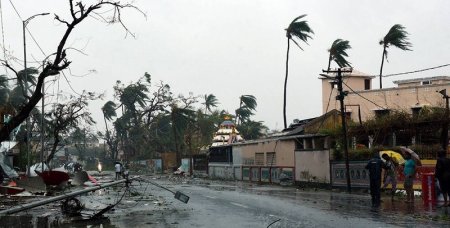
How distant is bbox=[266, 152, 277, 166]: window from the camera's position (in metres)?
43.5

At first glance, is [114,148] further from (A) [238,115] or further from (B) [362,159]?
(B) [362,159]

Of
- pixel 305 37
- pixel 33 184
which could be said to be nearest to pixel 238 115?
pixel 305 37

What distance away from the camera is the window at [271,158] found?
1714 inches

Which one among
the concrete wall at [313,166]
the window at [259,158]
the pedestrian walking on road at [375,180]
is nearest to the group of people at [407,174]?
the pedestrian walking on road at [375,180]

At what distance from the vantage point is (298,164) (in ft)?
124

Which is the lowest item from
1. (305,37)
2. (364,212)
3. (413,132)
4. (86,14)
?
(364,212)

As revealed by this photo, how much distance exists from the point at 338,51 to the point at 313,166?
106ft

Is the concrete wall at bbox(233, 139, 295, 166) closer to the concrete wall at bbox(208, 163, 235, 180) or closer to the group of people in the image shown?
the concrete wall at bbox(208, 163, 235, 180)

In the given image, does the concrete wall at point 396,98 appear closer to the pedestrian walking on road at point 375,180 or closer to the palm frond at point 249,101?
the pedestrian walking on road at point 375,180

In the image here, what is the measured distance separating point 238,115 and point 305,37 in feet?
157

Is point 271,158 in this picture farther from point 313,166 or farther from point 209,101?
point 209,101

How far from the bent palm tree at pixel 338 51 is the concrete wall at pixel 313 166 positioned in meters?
28.9

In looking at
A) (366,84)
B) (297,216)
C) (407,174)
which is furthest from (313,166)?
(366,84)

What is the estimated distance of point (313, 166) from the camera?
35.2m
